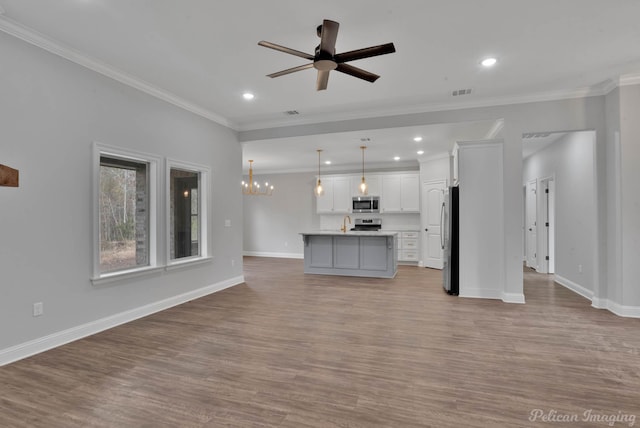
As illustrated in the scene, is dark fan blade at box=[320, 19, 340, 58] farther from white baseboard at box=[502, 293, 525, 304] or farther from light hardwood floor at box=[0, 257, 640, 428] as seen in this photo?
white baseboard at box=[502, 293, 525, 304]

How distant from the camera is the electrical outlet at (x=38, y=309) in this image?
3.02m

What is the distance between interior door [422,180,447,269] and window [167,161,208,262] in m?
5.41

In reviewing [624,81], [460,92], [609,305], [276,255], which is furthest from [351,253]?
[624,81]

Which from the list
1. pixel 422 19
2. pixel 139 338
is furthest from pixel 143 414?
pixel 422 19

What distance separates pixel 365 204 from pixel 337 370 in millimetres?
6838

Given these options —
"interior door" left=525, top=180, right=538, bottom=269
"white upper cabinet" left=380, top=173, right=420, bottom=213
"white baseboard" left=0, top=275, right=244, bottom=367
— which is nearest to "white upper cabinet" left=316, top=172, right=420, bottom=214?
"white upper cabinet" left=380, top=173, right=420, bottom=213

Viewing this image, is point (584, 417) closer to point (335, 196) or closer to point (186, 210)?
point (186, 210)

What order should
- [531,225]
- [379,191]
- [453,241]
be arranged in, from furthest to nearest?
[379,191], [531,225], [453,241]

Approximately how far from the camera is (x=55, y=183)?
3.20m

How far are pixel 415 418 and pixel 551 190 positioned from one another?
6.65 metres

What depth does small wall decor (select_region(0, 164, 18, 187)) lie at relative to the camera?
239cm

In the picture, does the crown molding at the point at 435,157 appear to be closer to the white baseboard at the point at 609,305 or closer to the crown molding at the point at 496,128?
the crown molding at the point at 496,128

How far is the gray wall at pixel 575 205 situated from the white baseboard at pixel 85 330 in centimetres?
584

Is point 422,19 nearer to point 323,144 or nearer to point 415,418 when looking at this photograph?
point 415,418
